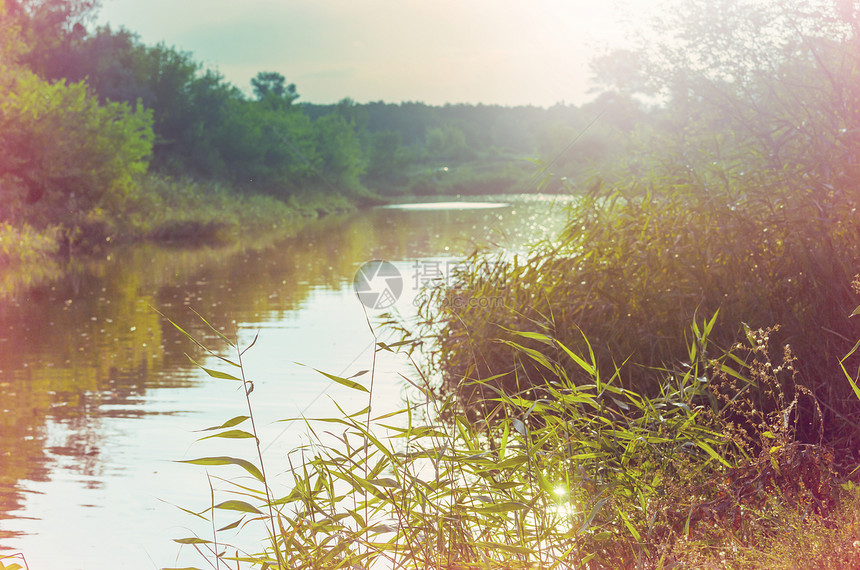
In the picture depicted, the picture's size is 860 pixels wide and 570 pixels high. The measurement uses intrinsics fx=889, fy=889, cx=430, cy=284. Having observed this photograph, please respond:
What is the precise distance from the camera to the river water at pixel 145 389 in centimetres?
586

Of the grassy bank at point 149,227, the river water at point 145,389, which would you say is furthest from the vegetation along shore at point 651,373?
the grassy bank at point 149,227

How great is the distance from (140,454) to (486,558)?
4.89m

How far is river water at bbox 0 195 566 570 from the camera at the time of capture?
586 cm

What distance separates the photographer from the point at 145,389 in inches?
385

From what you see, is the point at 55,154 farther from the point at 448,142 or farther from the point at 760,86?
the point at 448,142

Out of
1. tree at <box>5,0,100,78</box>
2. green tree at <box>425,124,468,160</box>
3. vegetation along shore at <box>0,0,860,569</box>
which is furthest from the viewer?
green tree at <box>425,124,468,160</box>

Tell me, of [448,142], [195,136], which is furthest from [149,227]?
[448,142]

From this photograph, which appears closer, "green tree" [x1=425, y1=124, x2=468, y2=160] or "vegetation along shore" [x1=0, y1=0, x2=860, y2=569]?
"vegetation along shore" [x1=0, y1=0, x2=860, y2=569]

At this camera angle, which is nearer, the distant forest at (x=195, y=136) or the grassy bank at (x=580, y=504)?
the grassy bank at (x=580, y=504)

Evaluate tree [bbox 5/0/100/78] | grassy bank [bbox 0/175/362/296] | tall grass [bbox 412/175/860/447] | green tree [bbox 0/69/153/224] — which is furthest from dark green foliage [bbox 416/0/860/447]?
tree [bbox 5/0/100/78]

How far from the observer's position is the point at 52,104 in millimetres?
28750

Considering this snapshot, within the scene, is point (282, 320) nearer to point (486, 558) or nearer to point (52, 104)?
point (486, 558)

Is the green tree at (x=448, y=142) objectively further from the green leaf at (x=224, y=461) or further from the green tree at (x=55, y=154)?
the green leaf at (x=224, y=461)

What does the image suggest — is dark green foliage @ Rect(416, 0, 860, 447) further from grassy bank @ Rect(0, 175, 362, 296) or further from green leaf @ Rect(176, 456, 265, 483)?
grassy bank @ Rect(0, 175, 362, 296)
